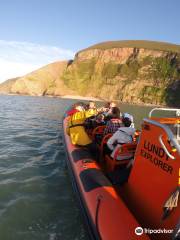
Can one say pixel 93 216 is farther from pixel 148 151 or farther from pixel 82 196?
pixel 148 151

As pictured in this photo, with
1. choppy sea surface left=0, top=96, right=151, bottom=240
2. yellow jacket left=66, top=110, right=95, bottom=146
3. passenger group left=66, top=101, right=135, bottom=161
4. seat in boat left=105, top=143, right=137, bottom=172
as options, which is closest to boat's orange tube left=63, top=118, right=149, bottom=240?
seat in boat left=105, top=143, right=137, bottom=172

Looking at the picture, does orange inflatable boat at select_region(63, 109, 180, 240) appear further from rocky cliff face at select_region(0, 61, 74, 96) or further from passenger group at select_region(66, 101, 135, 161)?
rocky cliff face at select_region(0, 61, 74, 96)

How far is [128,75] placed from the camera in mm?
90500

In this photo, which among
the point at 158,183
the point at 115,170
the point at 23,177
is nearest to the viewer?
the point at 158,183

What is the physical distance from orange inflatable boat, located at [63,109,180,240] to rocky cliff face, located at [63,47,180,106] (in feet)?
246

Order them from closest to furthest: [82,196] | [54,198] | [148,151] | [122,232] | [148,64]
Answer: [122,232] < [148,151] < [82,196] < [54,198] < [148,64]

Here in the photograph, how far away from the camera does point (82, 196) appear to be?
4.71 m

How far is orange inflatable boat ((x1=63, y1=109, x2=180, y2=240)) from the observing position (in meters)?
3.23

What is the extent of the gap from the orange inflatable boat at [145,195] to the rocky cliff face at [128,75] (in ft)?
246

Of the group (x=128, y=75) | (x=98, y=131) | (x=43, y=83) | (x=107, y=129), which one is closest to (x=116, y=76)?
(x=128, y=75)

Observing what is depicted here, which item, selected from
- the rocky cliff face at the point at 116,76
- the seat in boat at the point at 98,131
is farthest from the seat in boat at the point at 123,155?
the rocky cliff face at the point at 116,76

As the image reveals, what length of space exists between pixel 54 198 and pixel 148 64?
89489 millimetres

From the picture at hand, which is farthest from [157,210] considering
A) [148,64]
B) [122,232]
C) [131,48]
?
[131,48]

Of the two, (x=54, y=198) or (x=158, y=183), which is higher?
(x=158, y=183)
